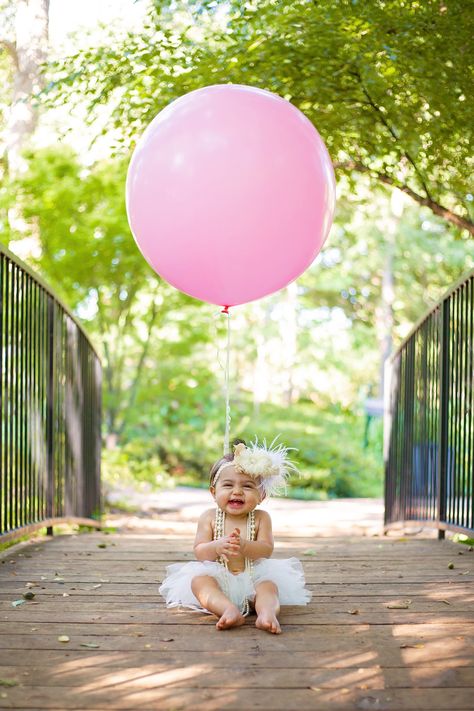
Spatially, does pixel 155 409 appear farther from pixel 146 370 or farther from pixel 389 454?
pixel 389 454

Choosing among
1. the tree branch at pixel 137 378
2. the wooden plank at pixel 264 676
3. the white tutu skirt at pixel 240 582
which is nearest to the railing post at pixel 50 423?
the white tutu skirt at pixel 240 582

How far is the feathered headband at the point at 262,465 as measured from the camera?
3.08 m

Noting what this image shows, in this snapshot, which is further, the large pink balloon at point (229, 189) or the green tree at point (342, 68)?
the green tree at point (342, 68)

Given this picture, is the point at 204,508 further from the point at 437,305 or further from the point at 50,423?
the point at 437,305

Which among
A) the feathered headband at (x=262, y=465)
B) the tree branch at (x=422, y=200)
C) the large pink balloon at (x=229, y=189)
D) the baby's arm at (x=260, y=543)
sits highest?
the tree branch at (x=422, y=200)

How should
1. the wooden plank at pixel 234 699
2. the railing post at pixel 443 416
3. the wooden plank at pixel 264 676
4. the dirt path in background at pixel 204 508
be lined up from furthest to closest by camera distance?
1. the dirt path in background at pixel 204 508
2. the railing post at pixel 443 416
3. the wooden plank at pixel 264 676
4. the wooden plank at pixel 234 699

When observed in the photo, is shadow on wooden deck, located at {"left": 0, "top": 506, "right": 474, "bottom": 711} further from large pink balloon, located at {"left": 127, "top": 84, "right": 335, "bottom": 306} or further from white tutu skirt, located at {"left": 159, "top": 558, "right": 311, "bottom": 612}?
large pink balloon, located at {"left": 127, "top": 84, "right": 335, "bottom": 306}

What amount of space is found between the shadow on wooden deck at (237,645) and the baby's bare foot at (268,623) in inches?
1.1

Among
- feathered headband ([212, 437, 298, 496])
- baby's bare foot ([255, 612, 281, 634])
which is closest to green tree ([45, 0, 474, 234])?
Answer: feathered headband ([212, 437, 298, 496])

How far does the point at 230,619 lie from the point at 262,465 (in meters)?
0.61

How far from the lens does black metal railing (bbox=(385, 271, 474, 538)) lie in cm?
429

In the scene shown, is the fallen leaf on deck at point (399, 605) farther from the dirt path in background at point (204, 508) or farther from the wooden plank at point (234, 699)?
the dirt path in background at point (204, 508)

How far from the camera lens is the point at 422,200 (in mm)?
6129

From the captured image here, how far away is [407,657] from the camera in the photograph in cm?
236
